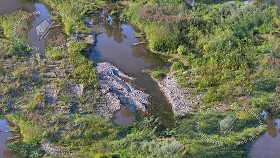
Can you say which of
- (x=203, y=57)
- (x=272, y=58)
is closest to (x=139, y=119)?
(x=203, y=57)

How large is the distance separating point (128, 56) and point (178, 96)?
4.16 m

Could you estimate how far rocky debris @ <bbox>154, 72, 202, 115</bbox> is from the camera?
65.0ft

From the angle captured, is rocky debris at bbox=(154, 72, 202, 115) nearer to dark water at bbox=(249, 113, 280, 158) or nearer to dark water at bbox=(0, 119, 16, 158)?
dark water at bbox=(249, 113, 280, 158)

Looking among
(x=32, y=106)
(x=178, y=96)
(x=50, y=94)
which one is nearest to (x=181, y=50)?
(x=178, y=96)

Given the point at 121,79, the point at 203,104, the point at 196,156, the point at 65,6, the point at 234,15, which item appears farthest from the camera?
the point at 65,6

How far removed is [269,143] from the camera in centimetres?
1838

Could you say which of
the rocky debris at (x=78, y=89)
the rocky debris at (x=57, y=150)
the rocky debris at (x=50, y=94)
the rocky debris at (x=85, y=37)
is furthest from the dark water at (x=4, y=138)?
the rocky debris at (x=85, y=37)

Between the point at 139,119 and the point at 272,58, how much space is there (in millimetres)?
7654

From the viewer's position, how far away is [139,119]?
19.2 metres

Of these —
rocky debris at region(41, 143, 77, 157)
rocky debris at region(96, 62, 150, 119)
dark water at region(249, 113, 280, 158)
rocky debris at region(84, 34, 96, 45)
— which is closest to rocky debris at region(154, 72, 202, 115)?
rocky debris at region(96, 62, 150, 119)

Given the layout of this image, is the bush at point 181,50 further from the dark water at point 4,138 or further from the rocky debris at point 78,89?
the dark water at point 4,138

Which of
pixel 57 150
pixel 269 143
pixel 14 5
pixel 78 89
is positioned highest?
pixel 14 5

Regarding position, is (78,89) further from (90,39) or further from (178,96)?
(178,96)

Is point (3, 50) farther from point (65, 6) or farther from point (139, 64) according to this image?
point (139, 64)
